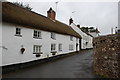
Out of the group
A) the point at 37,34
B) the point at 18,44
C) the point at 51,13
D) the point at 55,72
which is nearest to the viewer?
the point at 55,72

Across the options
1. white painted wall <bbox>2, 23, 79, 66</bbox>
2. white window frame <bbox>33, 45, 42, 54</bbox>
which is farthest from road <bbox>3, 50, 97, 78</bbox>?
white window frame <bbox>33, 45, 42, 54</bbox>

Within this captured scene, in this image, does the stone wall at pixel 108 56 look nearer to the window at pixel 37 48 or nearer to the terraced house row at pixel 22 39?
the terraced house row at pixel 22 39

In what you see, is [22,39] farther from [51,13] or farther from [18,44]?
[51,13]

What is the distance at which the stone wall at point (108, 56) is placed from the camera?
8242 millimetres

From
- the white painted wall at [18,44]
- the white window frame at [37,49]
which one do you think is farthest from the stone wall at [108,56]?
the white window frame at [37,49]

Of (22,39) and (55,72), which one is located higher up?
(22,39)

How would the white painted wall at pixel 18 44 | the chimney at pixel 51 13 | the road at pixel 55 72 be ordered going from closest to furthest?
the road at pixel 55 72 < the white painted wall at pixel 18 44 < the chimney at pixel 51 13

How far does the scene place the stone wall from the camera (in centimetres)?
824

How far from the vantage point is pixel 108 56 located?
8.91 meters

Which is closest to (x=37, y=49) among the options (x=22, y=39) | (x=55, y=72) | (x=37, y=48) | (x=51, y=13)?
(x=37, y=48)

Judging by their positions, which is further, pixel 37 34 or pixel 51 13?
pixel 51 13

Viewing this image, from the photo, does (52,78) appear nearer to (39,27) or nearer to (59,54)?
(39,27)

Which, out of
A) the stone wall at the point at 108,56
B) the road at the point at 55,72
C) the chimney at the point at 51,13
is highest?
the chimney at the point at 51,13

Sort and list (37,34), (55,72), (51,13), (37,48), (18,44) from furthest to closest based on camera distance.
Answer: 1. (51,13)
2. (37,48)
3. (37,34)
4. (18,44)
5. (55,72)
